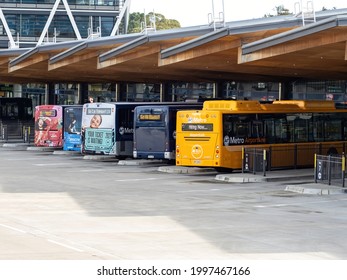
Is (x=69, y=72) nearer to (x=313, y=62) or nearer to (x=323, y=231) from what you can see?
(x=313, y=62)

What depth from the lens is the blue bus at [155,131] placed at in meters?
40.6

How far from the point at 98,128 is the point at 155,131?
4.84 meters

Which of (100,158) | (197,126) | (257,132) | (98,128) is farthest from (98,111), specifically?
(257,132)

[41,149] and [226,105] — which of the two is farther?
[41,149]

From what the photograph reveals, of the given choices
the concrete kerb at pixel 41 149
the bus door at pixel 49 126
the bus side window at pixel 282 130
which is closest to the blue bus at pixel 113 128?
the bus side window at pixel 282 130

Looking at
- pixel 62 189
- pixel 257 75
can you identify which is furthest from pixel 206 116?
pixel 257 75

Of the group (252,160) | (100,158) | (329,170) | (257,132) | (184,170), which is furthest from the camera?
(100,158)

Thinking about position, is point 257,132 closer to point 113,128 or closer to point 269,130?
point 269,130

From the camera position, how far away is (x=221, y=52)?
136 ft

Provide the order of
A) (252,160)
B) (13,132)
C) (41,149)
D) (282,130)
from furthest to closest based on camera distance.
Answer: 1. (13,132)
2. (41,149)
3. (282,130)
4. (252,160)

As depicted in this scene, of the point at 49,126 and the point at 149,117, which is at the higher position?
the point at 149,117

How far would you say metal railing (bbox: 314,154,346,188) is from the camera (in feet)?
98.5

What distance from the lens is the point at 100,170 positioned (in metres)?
39.2

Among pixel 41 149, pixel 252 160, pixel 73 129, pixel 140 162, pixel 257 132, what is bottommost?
pixel 41 149
